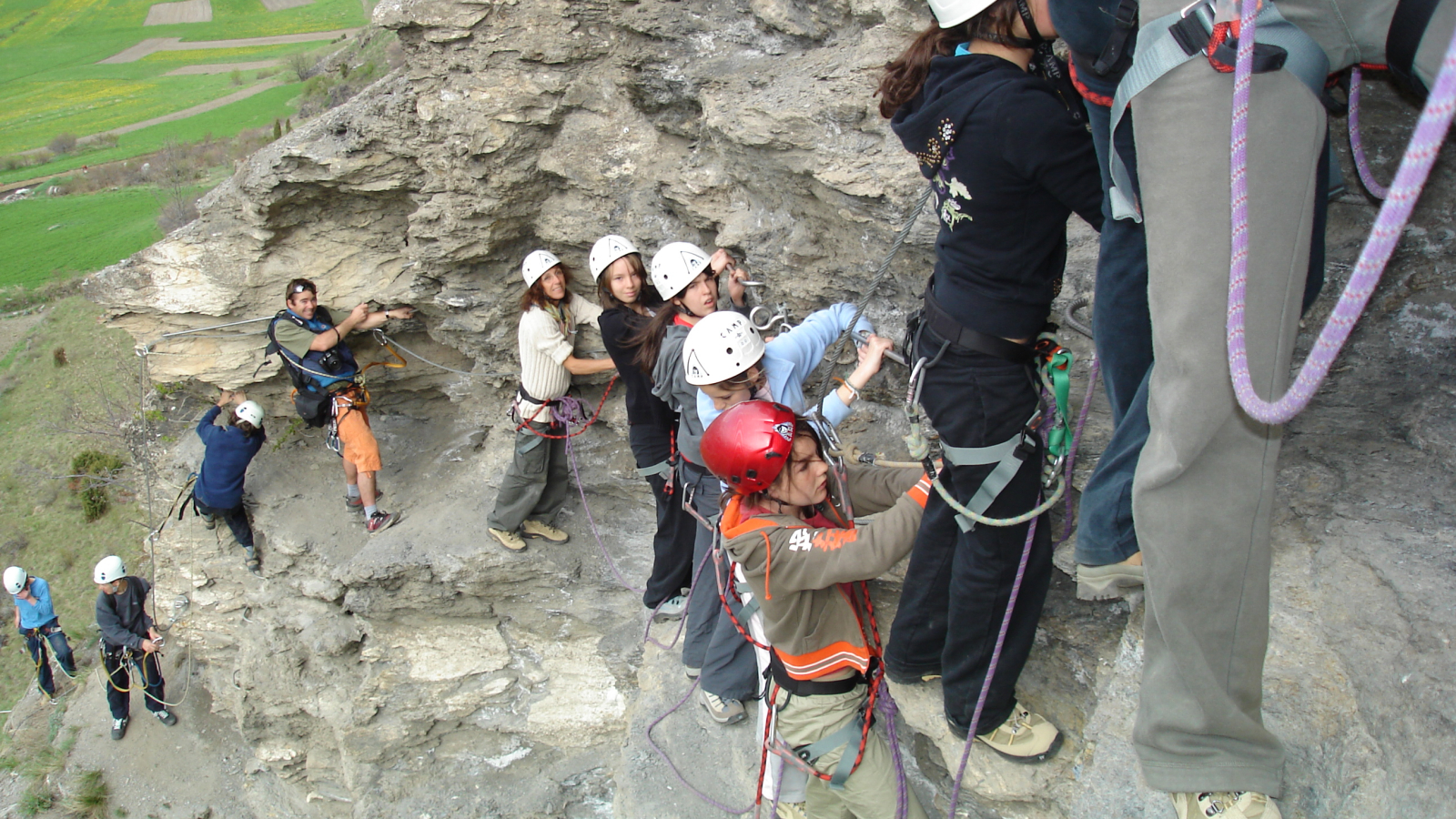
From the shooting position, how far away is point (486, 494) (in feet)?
21.8

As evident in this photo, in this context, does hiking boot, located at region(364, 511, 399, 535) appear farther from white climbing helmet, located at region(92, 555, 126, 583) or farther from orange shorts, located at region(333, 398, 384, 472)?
white climbing helmet, located at region(92, 555, 126, 583)

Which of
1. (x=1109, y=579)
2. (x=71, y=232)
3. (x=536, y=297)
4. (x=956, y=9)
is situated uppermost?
(x=956, y=9)

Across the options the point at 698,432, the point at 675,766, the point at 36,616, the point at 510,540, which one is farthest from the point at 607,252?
the point at 36,616

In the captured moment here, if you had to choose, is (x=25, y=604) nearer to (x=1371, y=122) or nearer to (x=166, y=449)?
(x=166, y=449)

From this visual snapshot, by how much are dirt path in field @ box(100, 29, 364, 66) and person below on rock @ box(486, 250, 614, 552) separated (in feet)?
99.8

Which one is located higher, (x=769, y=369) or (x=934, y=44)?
(x=934, y=44)

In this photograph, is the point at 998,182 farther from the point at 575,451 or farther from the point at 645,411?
the point at 575,451

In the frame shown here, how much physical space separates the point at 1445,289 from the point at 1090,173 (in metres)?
1.28

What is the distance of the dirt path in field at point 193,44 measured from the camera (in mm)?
30359

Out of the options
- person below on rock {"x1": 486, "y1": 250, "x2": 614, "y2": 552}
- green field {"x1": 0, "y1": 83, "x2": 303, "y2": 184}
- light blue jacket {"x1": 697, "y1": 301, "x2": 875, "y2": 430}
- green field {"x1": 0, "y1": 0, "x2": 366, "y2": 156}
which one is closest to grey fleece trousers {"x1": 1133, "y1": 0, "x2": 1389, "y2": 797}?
light blue jacket {"x1": 697, "y1": 301, "x2": 875, "y2": 430}

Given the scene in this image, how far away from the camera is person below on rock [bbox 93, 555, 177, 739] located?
7.93 meters

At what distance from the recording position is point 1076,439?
2656 millimetres

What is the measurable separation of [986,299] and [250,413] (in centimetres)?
609

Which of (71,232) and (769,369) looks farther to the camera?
(71,232)
